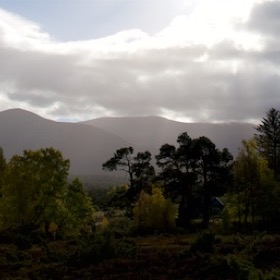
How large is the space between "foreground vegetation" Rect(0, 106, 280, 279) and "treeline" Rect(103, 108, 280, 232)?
0.14 m

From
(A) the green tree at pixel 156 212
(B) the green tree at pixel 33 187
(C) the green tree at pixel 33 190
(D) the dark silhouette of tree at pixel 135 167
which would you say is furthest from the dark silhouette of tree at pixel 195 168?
(B) the green tree at pixel 33 187

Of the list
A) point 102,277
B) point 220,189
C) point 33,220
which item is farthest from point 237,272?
point 220,189

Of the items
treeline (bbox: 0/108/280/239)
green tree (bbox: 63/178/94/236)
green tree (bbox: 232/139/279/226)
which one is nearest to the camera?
treeline (bbox: 0/108/280/239)

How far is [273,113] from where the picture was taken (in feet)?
220

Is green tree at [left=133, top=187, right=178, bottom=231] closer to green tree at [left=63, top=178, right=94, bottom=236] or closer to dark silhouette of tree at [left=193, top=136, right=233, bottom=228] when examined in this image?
dark silhouette of tree at [left=193, top=136, right=233, bottom=228]

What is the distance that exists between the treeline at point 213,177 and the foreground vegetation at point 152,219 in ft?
0.45

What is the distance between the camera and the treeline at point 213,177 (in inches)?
2021

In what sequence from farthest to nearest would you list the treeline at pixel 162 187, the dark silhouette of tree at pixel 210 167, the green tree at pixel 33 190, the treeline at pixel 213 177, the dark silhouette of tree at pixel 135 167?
the dark silhouette of tree at pixel 135 167 → the dark silhouette of tree at pixel 210 167 → the treeline at pixel 213 177 → the treeline at pixel 162 187 → the green tree at pixel 33 190

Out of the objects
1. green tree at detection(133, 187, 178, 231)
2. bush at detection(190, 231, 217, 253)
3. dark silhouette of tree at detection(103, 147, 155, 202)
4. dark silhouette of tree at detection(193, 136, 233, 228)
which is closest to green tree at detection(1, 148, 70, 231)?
green tree at detection(133, 187, 178, 231)

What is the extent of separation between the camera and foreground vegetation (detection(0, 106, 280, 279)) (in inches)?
799

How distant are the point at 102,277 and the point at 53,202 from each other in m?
31.5

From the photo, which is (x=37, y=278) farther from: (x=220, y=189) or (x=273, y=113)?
(x=273, y=113)

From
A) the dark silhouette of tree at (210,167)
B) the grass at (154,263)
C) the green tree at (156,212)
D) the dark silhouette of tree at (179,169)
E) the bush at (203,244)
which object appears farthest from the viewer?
the dark silhouette of tree at (179,169)

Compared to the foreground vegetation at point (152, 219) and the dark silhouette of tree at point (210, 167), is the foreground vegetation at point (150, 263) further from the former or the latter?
the dark silhouette of tree at point (210, 167)
